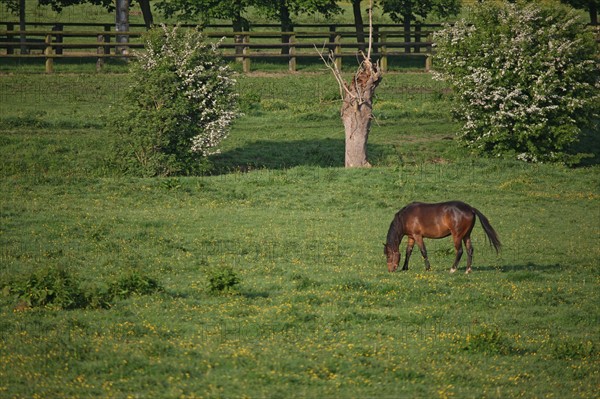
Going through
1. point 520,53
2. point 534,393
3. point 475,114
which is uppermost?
point 520,53

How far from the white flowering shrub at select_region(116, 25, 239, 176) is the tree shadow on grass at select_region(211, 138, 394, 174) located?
6.61 feet

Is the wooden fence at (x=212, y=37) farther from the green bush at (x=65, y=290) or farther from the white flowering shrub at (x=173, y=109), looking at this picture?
the green bush at (x=65, y=290)

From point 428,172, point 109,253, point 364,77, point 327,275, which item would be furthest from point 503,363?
point 364,77

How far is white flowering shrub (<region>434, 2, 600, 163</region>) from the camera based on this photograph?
3534 cm

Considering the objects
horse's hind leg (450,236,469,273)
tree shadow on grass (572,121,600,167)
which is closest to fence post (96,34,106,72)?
tree shadow on grass (572,121,600,167)

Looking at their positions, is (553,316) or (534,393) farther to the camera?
(553,316)

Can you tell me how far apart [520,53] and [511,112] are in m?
2.32

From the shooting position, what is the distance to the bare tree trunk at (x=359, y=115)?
3369 centimetres

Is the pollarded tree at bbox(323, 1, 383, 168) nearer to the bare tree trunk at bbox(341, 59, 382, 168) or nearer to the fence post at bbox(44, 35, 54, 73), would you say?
the bare tree trunk at bbox(341, 59, 382, 168)

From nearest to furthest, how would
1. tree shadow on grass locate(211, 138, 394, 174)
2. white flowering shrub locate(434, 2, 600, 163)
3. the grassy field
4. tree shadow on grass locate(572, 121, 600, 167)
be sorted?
the grassy field
tree shadow on grass locate(211, 138, 394, 174)
white flowering shrub locate(434, 2, 600, 163)
tree shadow on grass locate(572, 121, 600, 167)

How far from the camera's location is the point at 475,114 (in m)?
36.2

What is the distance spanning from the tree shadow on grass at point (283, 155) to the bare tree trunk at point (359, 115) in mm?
1516

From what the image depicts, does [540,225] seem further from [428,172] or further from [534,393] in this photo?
[534,393]

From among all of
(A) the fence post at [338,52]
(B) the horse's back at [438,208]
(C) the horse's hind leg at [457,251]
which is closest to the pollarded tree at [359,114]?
(C) the horse's hind leg at [457,251]
